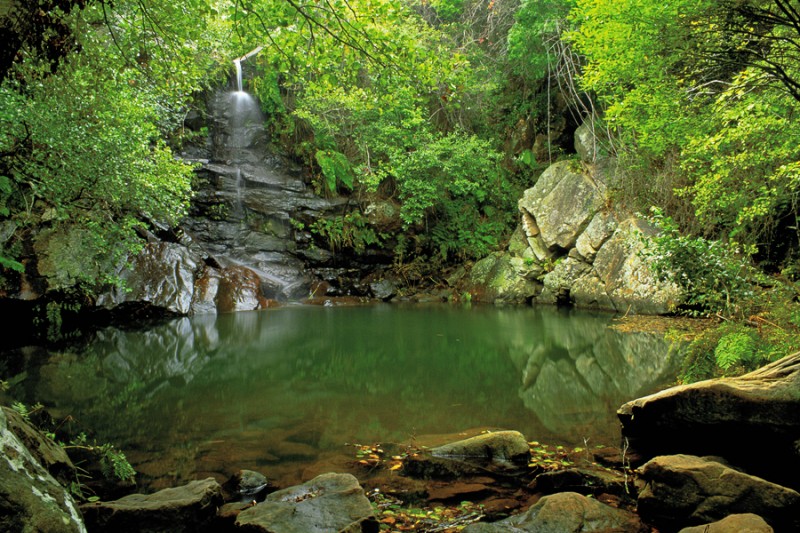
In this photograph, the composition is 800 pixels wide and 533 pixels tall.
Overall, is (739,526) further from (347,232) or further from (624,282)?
(347,232)

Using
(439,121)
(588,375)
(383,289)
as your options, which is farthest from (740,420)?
(439,121)

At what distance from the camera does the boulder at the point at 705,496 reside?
260 cm

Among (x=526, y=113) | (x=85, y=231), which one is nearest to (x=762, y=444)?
(x=85, y=231)

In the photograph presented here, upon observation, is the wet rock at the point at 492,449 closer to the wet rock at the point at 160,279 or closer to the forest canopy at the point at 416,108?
the forest canopy at the point at 416,108

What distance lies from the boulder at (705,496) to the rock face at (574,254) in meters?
10.3

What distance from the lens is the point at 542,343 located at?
9.30m

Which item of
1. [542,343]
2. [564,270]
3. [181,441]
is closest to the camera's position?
[181,441]

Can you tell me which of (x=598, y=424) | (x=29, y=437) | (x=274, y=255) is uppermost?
(x=274, y=255)

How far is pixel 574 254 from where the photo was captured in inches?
615

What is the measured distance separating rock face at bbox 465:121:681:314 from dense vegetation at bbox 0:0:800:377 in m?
0.88

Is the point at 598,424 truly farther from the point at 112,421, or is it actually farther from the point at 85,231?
the point at 85,231

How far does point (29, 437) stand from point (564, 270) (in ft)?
49.8

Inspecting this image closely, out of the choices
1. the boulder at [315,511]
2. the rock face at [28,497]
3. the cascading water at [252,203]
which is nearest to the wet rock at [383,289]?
the cascading water at [252,203]

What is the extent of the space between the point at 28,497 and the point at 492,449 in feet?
10.0
